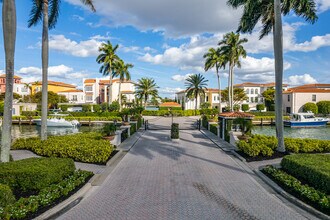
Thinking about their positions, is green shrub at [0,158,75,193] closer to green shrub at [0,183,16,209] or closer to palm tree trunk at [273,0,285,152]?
green shrub at [0,183,16,209]

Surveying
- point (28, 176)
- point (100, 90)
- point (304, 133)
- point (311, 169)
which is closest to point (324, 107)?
point (304, 133)

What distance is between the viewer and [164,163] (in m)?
13.4

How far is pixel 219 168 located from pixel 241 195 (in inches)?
146

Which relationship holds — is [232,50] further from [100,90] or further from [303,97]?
[100,90]

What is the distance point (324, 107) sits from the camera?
6141cm

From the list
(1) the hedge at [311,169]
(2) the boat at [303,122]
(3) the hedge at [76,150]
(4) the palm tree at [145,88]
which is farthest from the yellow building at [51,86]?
(1) the hedge at [311,169]

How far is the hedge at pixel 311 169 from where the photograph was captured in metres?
8.32

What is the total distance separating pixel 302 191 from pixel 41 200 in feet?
26.0

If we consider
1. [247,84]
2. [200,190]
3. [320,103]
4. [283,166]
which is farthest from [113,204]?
[247,84]

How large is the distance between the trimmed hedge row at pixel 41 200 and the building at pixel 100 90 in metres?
76.2

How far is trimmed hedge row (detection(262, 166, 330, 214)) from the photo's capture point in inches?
291

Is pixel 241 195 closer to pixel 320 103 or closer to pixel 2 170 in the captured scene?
pixel 2 170

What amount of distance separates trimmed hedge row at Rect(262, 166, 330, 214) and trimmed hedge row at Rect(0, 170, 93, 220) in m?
7.35

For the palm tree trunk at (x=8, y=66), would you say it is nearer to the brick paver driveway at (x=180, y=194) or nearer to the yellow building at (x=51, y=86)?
the brick paver driveway at (x=180, y=194)
